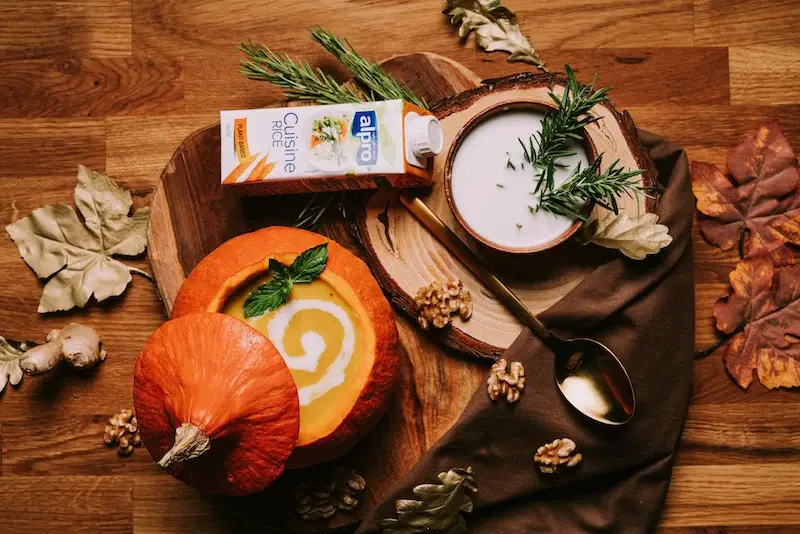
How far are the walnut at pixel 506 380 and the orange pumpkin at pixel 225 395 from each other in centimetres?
36

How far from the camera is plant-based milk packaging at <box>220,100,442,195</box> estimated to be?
3.88 feet

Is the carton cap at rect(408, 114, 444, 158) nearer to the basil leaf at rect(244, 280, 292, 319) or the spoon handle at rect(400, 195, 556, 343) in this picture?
the spoon handle at rect(400, 195, 556, 343)

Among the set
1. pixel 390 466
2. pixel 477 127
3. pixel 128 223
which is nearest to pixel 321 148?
pixel 477 127

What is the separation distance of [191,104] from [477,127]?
577 millimetres

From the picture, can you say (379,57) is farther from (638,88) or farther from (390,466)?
(390,466)

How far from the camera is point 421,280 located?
1.30 meters

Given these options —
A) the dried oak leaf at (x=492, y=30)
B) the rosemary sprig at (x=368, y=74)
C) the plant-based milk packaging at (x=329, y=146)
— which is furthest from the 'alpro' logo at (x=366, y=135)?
the dried oak leaf at (x=492, y=30)

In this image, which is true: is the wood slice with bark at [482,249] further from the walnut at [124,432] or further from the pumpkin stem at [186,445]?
the walnut at [124,432]

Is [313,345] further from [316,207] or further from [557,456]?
[557,456]

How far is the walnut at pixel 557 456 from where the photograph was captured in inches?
49.3

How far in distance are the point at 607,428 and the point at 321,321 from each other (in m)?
0.54

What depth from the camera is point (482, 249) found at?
1289 millimetres

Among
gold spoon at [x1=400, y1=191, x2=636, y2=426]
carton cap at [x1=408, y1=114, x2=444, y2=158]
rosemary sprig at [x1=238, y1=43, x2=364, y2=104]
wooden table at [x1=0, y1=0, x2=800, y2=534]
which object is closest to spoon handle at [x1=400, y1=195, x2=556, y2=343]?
gold spoon at [x1=400, y1=191, x2=636, y2=426]

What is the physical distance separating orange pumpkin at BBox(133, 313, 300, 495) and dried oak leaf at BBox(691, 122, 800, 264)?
2.82ft
